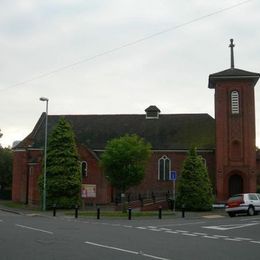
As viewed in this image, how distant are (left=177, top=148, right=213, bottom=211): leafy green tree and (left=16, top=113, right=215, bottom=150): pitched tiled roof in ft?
40.4

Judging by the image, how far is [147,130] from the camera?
6159cm

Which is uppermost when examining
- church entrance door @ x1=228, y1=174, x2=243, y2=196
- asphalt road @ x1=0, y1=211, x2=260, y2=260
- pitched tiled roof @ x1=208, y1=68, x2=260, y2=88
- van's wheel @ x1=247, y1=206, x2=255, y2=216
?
pitched tiled roof @ x1=208, y1=68, x2=260, y2=88

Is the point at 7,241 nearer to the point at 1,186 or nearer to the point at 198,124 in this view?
the point at 198,124

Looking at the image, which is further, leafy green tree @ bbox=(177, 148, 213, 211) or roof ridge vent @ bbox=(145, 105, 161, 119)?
roof ridge vent @ bbox=(145, 105, 161, 119)

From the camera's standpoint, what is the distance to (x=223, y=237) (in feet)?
63.0

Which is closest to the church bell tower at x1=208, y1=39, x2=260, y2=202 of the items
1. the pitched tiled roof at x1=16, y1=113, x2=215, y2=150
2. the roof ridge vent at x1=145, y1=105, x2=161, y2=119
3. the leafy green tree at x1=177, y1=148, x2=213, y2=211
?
the pitched tiled roof at x1=16, y1=113, x2=215, y2=150

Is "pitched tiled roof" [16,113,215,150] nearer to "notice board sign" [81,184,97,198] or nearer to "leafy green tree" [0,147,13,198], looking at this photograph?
"notice board sign" [81,184,97,198]

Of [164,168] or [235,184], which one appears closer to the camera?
[235,184]

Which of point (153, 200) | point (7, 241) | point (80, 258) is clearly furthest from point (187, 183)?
point (80, 258)

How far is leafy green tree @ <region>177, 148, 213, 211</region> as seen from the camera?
43625 millimetres

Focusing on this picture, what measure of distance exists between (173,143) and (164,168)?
299 centimetres

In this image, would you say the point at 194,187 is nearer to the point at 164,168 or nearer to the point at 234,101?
the point at 234,101

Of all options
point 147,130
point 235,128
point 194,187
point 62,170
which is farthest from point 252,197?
point 147,130

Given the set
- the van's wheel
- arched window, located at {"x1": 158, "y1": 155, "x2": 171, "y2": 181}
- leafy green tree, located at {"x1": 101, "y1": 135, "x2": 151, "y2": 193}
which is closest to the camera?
the van's wheel
